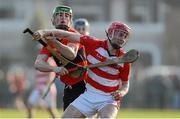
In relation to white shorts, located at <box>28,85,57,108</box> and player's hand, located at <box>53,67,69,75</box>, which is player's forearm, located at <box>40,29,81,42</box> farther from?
white shorts, located at <box>28,85,57,108</box>

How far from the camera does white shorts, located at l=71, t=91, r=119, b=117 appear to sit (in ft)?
42.9

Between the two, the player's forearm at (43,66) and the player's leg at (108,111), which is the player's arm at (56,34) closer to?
the player's forearm at (43,66)

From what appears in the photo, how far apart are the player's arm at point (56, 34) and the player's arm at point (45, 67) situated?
478 millimetres

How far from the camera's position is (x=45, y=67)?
1338 centimetres

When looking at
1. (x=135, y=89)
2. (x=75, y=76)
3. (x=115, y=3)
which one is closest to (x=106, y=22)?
(x=115, y=3)

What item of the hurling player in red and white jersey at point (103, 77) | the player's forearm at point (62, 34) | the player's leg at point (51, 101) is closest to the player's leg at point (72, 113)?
the hurling player in red and white jersey at point (103, 77)

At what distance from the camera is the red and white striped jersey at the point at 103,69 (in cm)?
1323

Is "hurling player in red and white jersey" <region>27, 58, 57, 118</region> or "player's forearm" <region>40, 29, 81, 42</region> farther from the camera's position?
"hurling player in red and white jersey" <region>27, 58, 57, 118</region>

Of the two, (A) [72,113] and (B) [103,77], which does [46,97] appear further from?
(A) [72,113]

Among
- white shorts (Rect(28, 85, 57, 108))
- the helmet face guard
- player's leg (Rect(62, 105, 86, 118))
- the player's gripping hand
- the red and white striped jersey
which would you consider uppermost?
the player's gripping hand

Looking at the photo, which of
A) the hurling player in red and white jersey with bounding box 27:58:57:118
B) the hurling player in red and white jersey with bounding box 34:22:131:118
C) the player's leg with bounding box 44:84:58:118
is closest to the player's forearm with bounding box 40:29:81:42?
the hurling player in red and white jersey with bounding box 34:22:131:118

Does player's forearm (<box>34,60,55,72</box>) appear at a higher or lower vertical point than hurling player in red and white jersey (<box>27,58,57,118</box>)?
higher

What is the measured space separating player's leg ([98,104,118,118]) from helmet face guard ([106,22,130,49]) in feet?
2.96

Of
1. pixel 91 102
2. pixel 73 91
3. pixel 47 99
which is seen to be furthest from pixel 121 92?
pixel 47 99
